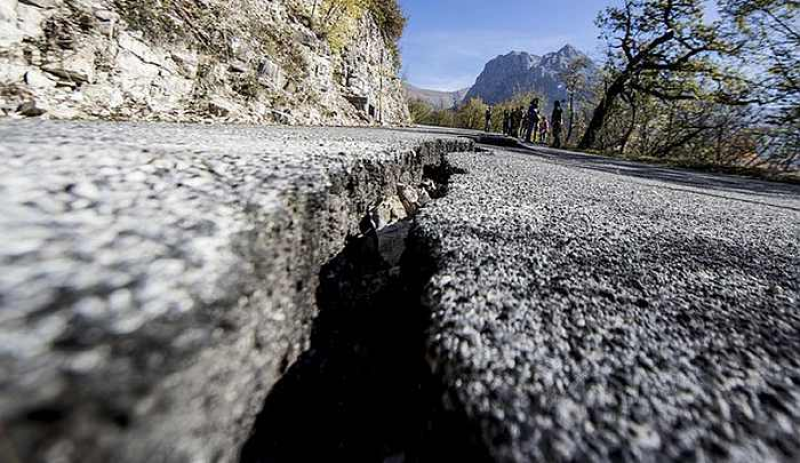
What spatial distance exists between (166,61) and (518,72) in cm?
12170

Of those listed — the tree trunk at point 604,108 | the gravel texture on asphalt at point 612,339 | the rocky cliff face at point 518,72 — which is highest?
the rocky cliff face at point 518,72

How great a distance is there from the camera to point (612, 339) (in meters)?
0.47

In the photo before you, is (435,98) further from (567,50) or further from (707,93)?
(707,93)

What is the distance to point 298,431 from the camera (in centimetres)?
52

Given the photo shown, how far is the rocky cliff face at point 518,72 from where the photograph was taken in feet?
318

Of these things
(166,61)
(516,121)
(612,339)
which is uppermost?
(516,121)

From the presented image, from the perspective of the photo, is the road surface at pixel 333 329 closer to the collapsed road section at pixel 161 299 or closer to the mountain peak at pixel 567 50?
the collapsed road section at pixel 161 299

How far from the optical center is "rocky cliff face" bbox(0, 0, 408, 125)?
6.89 feet

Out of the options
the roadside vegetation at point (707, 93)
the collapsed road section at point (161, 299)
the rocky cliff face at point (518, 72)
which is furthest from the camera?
the rocky cliff face at point (518, 72)

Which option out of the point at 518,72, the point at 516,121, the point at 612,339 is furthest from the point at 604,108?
the point at 518,72

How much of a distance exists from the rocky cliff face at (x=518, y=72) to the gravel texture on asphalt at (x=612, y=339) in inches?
4107

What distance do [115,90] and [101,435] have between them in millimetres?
3135

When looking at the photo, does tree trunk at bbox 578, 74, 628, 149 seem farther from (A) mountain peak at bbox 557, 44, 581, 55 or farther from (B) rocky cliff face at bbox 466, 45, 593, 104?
(A) mountain peak at bbox 557, 44, 581, 55

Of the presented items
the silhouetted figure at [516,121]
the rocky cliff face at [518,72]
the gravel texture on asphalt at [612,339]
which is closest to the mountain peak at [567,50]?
the rocky cliff face at [518,72]
